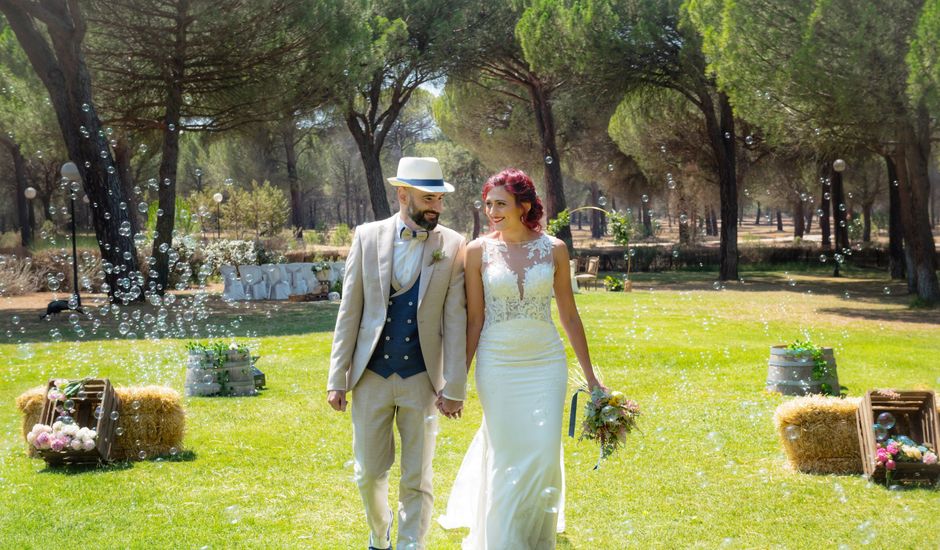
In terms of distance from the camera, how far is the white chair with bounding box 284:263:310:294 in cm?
2661

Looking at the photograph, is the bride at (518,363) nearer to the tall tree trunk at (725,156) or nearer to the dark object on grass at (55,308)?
the dark object on grass at (55,308)

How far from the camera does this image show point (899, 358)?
45.0ft

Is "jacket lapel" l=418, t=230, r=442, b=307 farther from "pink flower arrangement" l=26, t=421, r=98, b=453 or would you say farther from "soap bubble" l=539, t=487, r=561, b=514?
"pink flower arrangement" l=26, t=421, r=98, b=453

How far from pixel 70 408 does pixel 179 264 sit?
21.9 metres

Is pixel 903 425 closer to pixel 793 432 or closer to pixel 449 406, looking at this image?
pixel 793 432

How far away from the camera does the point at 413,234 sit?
470cm

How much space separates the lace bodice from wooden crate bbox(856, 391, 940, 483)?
3.04 meters

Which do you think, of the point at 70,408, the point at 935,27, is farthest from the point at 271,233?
the point at 70,408

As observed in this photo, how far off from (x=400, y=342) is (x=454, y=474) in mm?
2838

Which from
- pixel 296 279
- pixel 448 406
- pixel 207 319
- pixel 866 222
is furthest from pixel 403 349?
pixel 866 222

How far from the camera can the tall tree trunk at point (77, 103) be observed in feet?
68.9

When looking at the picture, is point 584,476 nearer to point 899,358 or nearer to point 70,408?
point 70,408

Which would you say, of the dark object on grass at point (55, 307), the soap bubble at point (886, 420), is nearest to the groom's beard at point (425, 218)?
the soap bubble at point (886, 420)

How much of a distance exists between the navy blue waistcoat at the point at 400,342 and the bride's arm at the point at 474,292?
38 centimetres
